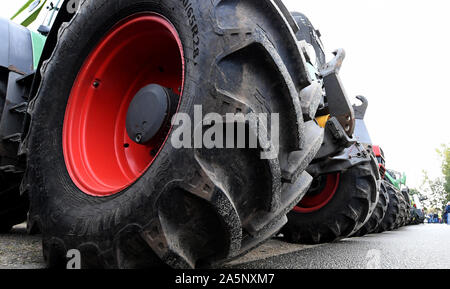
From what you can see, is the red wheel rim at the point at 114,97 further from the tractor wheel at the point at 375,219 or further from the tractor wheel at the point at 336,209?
the tractor wheel at the point at 375,219

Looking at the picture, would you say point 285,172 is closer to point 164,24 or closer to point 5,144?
point 164,24

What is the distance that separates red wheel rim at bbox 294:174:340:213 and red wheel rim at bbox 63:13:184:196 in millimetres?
1819

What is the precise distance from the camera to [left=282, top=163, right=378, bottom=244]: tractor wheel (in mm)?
2766

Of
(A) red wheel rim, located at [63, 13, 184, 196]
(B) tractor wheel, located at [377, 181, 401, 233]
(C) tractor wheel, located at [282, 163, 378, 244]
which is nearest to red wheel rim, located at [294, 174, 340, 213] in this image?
(C) tractor wheel, located at [282, 163, 378, 244]

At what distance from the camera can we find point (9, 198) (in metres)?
2.36

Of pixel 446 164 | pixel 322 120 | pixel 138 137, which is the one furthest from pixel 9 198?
pixel 446 164

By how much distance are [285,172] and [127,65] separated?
940 mm

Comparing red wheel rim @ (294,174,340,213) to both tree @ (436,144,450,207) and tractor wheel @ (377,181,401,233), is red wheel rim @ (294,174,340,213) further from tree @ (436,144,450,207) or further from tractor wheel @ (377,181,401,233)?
tree @ (436,144,450,207)

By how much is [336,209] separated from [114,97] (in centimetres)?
200

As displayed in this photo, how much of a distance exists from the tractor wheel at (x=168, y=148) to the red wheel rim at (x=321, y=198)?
1.69 m

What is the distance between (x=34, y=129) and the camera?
1.48m

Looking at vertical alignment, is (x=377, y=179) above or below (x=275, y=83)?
below

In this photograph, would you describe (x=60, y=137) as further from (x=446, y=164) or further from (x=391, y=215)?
(x=446, y=164)
